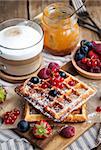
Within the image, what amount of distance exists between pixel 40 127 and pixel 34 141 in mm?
50

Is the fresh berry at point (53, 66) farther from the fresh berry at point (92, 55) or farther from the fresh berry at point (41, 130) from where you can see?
the fresh berry at point (41, 130)

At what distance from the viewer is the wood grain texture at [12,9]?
7.41 feet

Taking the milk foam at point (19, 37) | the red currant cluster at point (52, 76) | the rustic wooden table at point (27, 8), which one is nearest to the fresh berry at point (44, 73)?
the red currant cluster at point (52, 76)

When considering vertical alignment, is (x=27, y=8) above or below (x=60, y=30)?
below

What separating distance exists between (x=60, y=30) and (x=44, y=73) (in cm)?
22

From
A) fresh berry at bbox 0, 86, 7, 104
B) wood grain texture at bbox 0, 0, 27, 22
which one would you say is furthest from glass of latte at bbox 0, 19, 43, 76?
wood grain texture at bbox 0, 0, 27, 22

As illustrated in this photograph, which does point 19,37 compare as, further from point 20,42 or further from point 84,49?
point 84,49

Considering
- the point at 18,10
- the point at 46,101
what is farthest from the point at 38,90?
the point at 18,10

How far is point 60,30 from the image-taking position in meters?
1.91

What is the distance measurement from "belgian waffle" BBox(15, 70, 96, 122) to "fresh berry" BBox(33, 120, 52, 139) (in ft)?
0.13

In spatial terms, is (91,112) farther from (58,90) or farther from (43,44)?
(43,44)

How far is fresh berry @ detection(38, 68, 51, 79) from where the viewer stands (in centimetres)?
177

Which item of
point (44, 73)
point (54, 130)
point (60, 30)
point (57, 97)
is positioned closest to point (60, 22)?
point (60, 30)

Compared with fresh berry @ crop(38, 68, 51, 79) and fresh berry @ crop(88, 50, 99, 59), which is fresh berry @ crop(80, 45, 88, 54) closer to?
fresh berry @ crop(88, 50, 99, 59)
